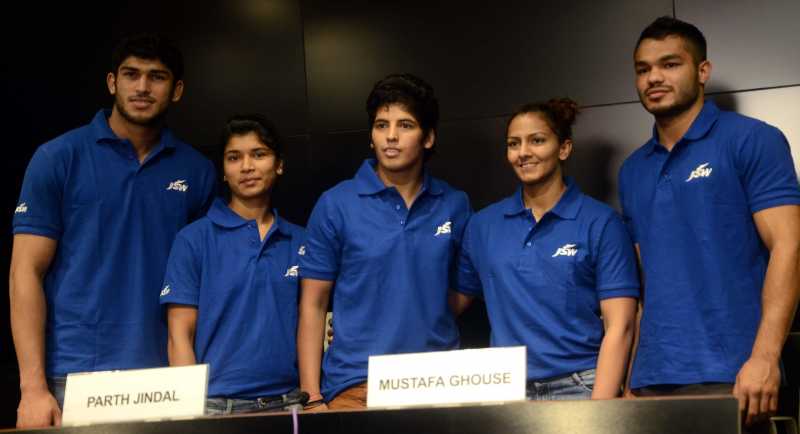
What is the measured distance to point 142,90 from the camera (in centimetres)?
295

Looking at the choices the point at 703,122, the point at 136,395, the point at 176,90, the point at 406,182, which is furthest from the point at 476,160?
the point at 136,395

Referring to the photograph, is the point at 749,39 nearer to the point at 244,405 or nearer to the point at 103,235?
the point at 244,405

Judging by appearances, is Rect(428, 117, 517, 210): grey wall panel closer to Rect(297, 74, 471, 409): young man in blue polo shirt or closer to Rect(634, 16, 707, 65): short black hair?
Rect(297, 74, 471, 409): young man in blue polo shirt

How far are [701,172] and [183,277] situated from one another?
5.09 feet

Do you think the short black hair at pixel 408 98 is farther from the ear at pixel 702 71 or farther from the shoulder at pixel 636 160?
the ear at pixel 702 71

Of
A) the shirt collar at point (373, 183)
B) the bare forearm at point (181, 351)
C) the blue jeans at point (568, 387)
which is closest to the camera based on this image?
the blue jeans at point (568, 387)

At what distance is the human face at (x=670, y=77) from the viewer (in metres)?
2.68

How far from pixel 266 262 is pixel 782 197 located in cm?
149

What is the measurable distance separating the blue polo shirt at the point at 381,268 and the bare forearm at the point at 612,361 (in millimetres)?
481

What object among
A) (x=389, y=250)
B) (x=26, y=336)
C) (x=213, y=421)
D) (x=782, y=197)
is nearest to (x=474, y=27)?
(x=389, y=250)

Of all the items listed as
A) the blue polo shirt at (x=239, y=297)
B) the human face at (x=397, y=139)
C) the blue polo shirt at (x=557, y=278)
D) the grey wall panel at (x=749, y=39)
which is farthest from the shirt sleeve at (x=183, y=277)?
the grey wall panel at (x=749, y=39)

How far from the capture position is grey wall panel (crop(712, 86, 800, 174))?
3180mm

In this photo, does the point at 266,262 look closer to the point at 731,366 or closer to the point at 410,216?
the point at 410,216

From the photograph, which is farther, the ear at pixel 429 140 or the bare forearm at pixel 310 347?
the ear at pixel 429 140
